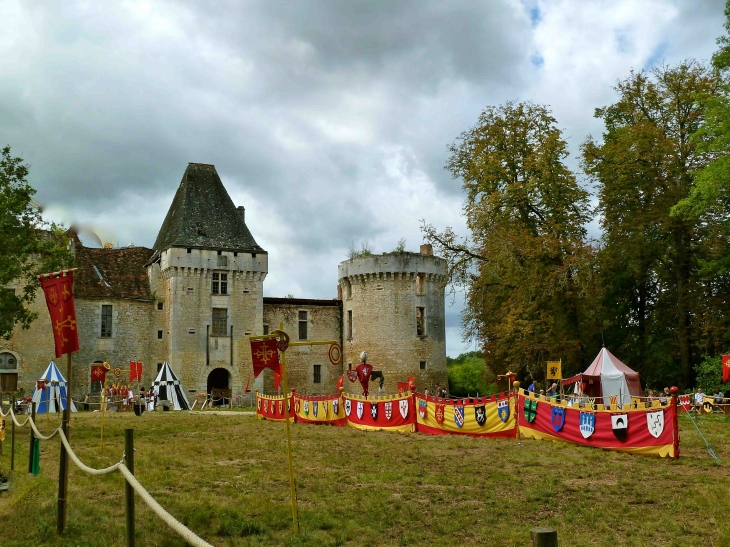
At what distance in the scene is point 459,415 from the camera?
675 inches

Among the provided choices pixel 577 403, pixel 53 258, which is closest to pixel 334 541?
pixel 577 403

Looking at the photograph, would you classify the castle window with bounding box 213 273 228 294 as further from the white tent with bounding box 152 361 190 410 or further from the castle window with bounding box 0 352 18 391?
the castle window with bounding box 0 352 18 391

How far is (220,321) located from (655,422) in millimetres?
27784

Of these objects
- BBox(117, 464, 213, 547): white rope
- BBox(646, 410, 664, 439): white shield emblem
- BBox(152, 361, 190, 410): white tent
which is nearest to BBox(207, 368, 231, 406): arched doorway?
BBox(152, 361, 190, 410): white tent

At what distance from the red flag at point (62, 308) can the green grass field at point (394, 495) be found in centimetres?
199

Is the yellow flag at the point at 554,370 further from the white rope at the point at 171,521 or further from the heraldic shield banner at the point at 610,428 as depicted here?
the white rope at the point at 171,521

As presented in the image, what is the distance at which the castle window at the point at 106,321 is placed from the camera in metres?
35.4

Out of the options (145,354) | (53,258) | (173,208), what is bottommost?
(145,354)

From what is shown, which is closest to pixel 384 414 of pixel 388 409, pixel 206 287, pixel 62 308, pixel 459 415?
pixel 388 409

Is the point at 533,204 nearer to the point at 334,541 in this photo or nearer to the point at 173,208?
the point at 173,208

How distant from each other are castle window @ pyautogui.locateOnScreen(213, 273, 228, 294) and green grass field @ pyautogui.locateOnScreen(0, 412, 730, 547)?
2284cm

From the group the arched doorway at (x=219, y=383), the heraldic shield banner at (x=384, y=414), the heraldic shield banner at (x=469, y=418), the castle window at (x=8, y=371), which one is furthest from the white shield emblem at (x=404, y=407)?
the castle window at (x=8, y=371)

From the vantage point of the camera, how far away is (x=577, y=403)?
48.4 ft

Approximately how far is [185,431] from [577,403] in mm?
9905
